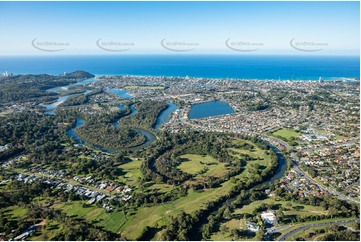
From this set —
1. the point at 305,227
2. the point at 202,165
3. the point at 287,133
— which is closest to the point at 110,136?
the point at 202,165

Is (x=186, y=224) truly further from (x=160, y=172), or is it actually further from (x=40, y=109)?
(x=40, y=109)

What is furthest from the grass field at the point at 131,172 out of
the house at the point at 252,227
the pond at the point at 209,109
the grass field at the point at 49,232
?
the pond at the point at 209,109

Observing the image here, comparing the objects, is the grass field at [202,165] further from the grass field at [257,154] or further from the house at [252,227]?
the house at [252,227]

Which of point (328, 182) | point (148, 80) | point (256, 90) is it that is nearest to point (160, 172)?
point (328, 182)

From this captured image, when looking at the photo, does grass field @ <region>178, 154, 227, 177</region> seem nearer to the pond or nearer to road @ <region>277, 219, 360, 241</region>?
road @ <region>277, 219, 360, 241</region>

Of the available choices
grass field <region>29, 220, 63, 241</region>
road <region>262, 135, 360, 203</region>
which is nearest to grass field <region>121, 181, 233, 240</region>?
grass field <region>29, 220, 63, 241</region>
